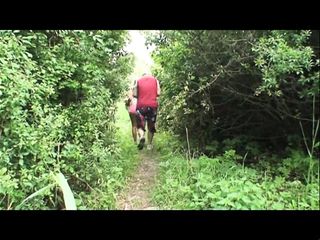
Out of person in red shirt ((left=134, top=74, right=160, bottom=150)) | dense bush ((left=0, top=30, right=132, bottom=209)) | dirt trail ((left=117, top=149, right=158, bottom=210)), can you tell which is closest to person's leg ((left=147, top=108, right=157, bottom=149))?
person in red shirt ((left=134, top=74, right=160, bottom=150))

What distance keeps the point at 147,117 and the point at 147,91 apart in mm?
342

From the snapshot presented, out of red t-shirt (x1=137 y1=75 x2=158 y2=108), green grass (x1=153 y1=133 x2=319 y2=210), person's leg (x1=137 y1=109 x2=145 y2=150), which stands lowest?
green grass (x1=153 y1=133 x2=319 y2=210)

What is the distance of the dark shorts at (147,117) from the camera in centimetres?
434

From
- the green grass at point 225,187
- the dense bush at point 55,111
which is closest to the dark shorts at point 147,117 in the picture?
the dense bush at point 55,111

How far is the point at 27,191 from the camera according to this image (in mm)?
2568

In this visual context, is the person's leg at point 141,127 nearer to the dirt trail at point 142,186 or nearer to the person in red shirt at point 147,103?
the person in red shirt at point 147,103

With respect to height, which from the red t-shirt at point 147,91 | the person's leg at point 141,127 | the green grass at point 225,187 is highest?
the red t-shirt at point 147,91

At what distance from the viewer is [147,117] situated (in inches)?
174

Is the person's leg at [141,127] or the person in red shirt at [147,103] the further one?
the person's leg at [141,127]

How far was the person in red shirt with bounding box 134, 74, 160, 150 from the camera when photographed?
A: 13.5 ft

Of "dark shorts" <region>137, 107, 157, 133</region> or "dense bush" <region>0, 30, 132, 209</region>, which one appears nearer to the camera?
"dense bush" <region>0, 30, 132, 209</region>

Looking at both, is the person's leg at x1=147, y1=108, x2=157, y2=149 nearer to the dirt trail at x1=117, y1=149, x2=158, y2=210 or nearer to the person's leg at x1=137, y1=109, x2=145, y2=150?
the person's leg at x1=137, y1=109, x2=145, y2=150

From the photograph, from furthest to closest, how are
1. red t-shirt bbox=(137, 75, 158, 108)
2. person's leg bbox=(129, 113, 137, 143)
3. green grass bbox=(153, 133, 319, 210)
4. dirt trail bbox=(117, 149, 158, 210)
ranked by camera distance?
1. person's leg bbox=(129, 113, 137, 143)
2. red t-shirt bbox=(137, 75, 158, 108)
3. dirt trail bbox=(117, 149, 158, 210)
4. green grass bbox=(153, 133, 319, 210)
